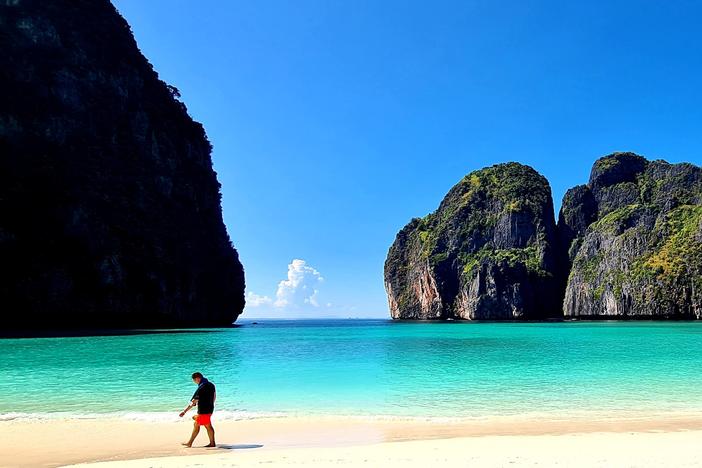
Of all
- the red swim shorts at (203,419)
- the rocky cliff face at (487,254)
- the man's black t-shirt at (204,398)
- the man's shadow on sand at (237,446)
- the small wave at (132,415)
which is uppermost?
the rocky cliff face at (487,254)

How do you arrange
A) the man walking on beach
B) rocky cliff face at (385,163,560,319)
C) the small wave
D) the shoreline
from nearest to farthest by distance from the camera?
1. the shoreline
2. the man walking on beach
3. the small wave
4. rocky cliff face at (385,163,560,319)

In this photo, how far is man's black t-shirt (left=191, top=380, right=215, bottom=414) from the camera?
10648 mm

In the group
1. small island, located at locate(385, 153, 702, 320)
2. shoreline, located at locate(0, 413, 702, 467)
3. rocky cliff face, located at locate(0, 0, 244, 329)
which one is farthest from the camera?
small island, located at locate(385, 153, 702, 320)

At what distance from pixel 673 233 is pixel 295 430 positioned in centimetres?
13392

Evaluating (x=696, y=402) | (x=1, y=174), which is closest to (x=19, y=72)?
(x=1, y=174)

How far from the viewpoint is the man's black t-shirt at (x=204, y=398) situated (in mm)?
10648

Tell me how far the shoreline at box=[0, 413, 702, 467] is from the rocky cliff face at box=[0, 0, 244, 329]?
56.1 meters

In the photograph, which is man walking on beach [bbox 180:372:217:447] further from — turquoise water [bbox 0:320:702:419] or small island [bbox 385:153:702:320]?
small island [bbox 385:153:702:320]

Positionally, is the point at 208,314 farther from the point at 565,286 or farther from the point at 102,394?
the point at 565,286

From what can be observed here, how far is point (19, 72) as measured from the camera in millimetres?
67812

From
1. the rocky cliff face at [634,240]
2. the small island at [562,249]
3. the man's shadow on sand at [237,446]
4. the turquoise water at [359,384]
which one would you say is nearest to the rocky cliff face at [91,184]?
the turquoise water at [359,384]

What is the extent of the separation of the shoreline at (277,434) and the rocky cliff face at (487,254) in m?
132

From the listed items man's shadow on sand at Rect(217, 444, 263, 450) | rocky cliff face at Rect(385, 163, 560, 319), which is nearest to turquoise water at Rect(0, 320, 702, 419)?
man's shadow on sand at Rect(217, 444, 263, 450)

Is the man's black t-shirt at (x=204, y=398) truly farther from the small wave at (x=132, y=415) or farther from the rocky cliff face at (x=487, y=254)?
the rocky cliff face at (x=487, y=254)
